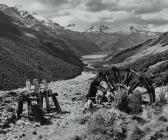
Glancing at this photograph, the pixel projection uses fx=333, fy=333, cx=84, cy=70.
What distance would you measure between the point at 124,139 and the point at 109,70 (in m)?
8.46

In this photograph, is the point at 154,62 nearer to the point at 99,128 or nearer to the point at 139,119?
the point at 139,119

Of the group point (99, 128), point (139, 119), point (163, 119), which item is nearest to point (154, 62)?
point (139, 119)

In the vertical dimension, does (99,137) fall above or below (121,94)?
below

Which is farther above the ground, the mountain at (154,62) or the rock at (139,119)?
the mountain at (154,62)

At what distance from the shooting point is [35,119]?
20047mm

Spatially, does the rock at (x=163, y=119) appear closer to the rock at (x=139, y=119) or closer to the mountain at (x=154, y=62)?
the rock at (x=139, y=119)

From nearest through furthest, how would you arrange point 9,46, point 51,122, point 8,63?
point 51,122 < point 8,63 < point 9,46

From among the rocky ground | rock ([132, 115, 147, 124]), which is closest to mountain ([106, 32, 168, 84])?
rock ([132, 115, 147, 124])

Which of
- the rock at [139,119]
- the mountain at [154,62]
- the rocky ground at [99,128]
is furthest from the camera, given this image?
the mountain at [154,62]

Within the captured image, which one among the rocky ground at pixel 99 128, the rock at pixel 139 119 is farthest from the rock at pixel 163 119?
the rock at pixel 139 119

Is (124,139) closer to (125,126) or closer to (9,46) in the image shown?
(125,126)

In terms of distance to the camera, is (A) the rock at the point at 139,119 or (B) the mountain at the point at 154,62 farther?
(B) the mountain at the point at 154,62

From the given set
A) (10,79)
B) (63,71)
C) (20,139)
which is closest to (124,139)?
(20,139)

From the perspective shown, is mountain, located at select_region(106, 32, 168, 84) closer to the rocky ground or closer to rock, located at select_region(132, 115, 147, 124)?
rock, located at select_region(132, 115, 147, 124)
